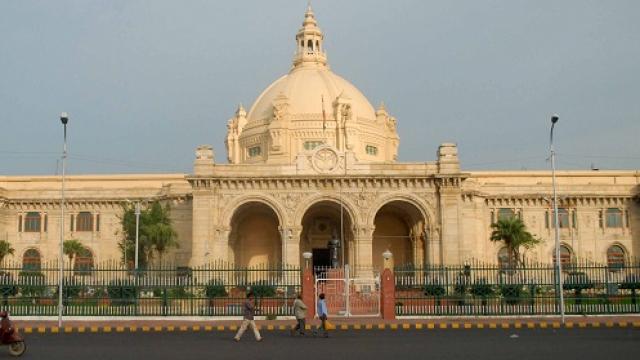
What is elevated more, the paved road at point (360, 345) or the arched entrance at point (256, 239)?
the arched entrance at point (256, 239)

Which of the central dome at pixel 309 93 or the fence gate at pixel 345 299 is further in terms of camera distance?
the central dome at pixel 309 93

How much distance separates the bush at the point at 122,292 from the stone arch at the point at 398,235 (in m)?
23.0

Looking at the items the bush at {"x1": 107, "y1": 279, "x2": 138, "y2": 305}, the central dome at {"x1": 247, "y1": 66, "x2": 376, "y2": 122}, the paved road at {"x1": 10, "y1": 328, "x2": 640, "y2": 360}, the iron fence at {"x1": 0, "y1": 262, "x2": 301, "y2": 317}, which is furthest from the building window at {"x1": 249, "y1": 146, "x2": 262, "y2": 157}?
the paved road at {"x1": 10, "y1": 328, "x2": 640, "y2": 360}

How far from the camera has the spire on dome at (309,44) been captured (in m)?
63.4

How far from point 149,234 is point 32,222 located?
13.1 metres

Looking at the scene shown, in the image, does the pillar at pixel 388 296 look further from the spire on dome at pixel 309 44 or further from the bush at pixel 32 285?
the spire on dome at pixel 309 44

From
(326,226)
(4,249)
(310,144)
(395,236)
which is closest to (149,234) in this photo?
(4,249)

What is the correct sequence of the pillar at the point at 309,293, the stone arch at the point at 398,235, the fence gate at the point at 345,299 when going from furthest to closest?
the stone arch at the point at 398,235 → the fence gate at the point at 345,299 → the pillar at the point at 309,293

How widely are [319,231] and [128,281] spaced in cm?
2459

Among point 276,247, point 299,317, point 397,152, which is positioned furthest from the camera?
point 397,152

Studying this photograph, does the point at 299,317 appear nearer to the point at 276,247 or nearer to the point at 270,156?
the point at 276,247

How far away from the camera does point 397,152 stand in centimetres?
6062

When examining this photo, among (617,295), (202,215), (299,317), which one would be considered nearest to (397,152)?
(202,215)

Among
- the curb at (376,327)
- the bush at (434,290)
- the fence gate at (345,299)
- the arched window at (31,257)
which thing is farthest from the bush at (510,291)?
the arched window at (31,257)
